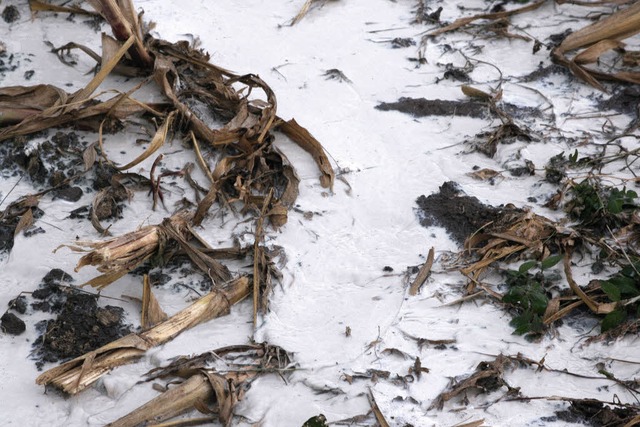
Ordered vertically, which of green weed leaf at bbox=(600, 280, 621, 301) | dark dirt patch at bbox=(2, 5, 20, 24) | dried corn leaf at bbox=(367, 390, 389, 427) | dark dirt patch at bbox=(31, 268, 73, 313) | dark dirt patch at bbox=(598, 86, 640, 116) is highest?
dark dirt patch at bbox=(2, 5, 20, 24)

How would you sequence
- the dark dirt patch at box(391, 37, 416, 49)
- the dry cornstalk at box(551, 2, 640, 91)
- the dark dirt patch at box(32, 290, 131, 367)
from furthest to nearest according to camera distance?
1. the dark dirt patch at box(391, 37, 416, 49)
2. the dry cornstalk at box(551, 2, 640, 91)
3. the dark dirt patch at box(32, 290, 131, 367)

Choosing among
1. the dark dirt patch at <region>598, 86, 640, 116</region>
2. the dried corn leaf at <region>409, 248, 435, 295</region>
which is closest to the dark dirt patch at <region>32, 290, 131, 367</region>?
the dried corn leaf at <region>409, 248, 435, 295</region>

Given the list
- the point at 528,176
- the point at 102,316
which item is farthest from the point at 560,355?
the point at 102,316

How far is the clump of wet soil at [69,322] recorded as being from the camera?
9.06 feet

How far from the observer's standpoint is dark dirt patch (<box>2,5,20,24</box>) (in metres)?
4.25

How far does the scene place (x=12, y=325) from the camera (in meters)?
2.82

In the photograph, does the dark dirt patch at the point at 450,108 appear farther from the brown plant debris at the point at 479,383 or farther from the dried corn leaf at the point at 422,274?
the brown plant debris at the point at 479,383

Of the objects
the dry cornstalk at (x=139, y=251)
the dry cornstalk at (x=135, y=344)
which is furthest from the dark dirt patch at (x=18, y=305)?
the dry cornstalk at (x=135, y=344)

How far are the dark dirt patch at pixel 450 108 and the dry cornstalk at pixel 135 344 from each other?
1501mm

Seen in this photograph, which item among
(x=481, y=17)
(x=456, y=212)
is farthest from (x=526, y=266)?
(x=481, y=17)

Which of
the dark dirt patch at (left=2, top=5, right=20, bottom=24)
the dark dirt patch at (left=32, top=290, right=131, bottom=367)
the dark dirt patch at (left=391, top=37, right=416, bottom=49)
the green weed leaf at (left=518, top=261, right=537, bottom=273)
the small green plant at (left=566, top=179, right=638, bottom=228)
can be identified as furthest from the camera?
the dark dirt patch at (left=391, top=37, right=416, bottom=49)

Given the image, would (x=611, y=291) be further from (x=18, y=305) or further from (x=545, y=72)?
(x=18, y=305)

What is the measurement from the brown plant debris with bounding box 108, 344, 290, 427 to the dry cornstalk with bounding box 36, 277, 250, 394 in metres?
0.13

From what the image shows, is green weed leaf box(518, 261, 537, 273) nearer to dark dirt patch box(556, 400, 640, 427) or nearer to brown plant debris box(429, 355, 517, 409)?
brown plant debris box(429, 355, 517, 409)
